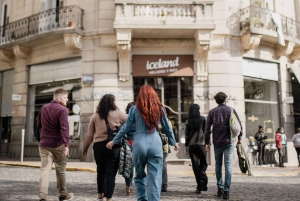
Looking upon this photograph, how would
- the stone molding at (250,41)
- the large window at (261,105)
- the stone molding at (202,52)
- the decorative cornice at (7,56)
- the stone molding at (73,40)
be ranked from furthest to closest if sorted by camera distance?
1. the decorative cornice at (7,56)
2. the large window at (261,105)
3. the stone molding at (73,40)
4. the stone molding at (250,41)
5. the stone molding at (202,52)

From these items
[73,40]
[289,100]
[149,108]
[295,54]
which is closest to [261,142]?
[289,100]

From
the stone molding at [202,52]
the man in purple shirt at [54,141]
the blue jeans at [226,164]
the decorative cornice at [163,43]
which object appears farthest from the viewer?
the decorative cornice at [163,43]

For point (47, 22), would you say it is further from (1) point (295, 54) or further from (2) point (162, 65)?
(1) point (295, 54)

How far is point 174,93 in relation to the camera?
46.0 ft

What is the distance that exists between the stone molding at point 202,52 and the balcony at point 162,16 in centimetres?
34

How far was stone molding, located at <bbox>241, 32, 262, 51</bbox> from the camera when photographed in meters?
13.6

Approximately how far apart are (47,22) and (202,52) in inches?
292

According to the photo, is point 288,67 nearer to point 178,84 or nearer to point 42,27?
point 178,84

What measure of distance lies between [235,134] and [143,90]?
2.57 m

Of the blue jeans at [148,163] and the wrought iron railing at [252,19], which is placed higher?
the wrought iron railing at [252,19]

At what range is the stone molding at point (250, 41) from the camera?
13.6m

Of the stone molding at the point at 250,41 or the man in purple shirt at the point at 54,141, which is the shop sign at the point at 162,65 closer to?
the stone molding at the point at 250,41

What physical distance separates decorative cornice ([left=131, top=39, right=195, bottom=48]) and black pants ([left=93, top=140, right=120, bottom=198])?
9.24 m

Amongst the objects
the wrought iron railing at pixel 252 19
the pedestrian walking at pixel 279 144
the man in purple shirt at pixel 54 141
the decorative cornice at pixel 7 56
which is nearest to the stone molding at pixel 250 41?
the wrought iron railing at pixel 252 19
